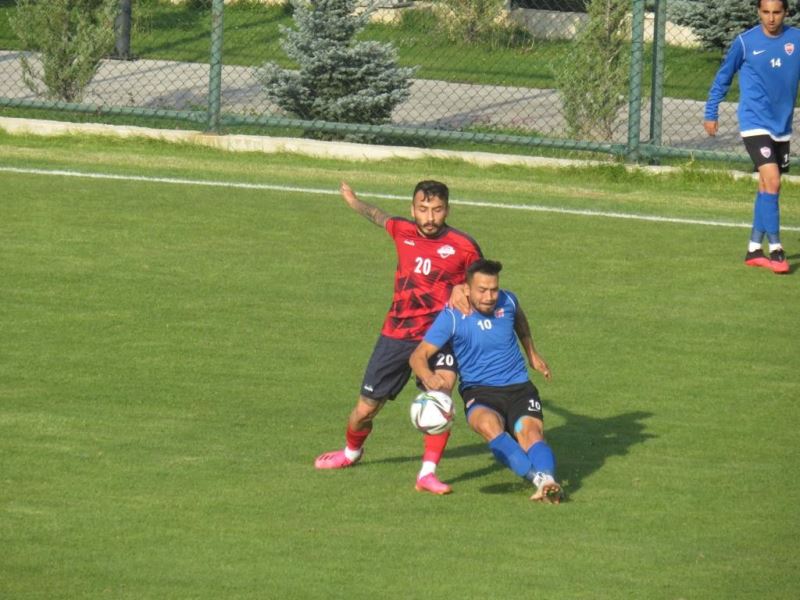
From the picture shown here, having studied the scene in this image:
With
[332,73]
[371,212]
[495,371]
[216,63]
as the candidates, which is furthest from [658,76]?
[495,371]

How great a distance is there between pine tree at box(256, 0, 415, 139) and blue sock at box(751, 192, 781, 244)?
5894mm

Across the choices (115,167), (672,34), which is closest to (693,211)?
(115,167)

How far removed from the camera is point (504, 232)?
14883mm

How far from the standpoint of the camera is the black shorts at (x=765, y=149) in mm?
13883

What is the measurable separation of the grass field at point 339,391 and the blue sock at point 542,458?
22cm

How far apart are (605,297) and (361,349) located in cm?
239

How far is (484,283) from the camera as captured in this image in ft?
29.1

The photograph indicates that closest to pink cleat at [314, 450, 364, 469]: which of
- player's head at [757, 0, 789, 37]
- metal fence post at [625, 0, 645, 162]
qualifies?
player's head at [757, 0, 789, 37]

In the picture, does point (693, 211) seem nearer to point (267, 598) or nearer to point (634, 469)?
point (634, 469)

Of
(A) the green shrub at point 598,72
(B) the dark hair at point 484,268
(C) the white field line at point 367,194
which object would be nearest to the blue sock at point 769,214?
(C) the white field line at point 367,194

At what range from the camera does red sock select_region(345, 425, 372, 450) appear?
9281 mm

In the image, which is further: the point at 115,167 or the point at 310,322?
the point at 115,167

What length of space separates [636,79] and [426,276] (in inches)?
328

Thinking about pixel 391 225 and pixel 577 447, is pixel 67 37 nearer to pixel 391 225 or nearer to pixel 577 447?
pixel 391 225
